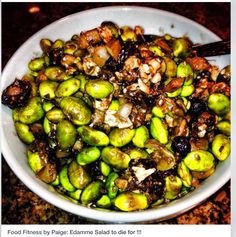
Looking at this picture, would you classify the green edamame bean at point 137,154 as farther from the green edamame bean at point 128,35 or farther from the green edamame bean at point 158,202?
the green edamame bean at point 128,35

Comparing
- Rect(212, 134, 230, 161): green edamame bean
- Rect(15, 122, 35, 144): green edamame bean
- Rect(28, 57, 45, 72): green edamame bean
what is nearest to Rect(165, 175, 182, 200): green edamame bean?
Rect(212, 134, 230, 161): green edamame bean

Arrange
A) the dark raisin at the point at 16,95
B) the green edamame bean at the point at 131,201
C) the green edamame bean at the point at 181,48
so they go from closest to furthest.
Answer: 1. the green edamame bean at the point at 131,201
2. the dark raisin at the point at 16,95
3. the green edamame bean at the point at 181,48

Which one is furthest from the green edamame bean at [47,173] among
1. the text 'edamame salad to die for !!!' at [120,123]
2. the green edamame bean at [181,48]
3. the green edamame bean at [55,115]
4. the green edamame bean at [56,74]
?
the green edamame bean at [181,48]

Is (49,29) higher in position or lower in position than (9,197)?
higher

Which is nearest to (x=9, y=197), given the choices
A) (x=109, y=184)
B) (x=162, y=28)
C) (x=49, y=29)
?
(x=109, y=184)

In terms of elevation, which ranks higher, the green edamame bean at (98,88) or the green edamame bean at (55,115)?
the green edamame bean at (98,88)

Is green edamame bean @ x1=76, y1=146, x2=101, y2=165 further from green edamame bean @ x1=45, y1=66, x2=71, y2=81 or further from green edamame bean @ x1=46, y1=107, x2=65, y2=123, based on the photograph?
green edamame bean @ x1=45, y1=66, x2=71, y2=81

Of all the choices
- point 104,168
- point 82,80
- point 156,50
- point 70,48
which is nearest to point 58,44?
Result: point 70,48

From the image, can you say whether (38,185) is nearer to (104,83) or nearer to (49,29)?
(104,83)
